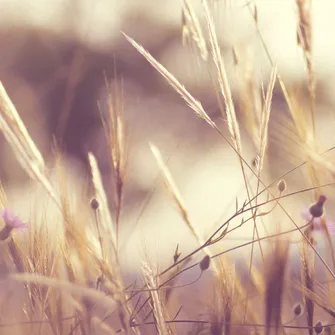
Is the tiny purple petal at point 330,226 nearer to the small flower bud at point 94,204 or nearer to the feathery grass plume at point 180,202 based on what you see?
the feathery grass plume at point 180,202

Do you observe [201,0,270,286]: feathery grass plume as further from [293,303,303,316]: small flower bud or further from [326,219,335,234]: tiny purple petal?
[293,303,303,316]: small flower bud

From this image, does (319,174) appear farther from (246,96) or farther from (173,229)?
(173,229)

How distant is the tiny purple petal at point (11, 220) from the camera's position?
911 mm

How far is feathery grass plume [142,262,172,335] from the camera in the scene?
2.44ft

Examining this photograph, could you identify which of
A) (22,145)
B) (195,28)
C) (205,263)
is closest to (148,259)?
(205,263)

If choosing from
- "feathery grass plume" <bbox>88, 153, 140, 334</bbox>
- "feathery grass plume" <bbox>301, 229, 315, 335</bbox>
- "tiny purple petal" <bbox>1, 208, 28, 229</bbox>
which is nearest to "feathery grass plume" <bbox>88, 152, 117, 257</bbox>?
"feathery grass plume" <bbox>88, 153, 140, 334</bbox>

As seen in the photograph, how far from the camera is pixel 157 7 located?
941 centimetres

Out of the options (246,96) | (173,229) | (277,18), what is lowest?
(173,229)

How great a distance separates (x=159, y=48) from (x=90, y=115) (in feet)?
4.23

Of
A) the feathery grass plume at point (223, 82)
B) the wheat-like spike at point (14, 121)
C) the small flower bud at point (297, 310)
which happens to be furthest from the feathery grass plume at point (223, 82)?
the small flower bud at point (297, 310)

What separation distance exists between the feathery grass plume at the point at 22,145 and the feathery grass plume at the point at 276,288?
9.3 inches

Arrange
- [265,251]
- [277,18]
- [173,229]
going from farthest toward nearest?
1. [277,18]
2. [173,229]
3. [265,251]

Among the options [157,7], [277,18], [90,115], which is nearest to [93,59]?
[90,115]

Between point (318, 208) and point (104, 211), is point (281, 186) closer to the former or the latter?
point (318, 208)
